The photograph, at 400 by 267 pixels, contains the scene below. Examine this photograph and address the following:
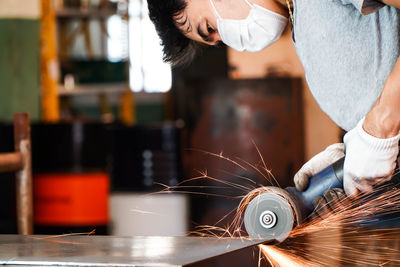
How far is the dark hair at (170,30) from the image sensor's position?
131 cm

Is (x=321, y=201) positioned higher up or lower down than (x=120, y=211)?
higher up

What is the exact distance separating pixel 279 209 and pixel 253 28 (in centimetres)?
50

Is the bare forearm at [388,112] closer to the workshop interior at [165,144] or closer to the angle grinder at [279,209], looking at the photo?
the angle grinder at [279,209]

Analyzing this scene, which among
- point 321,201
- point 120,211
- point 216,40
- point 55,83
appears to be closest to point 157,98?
point 55,83

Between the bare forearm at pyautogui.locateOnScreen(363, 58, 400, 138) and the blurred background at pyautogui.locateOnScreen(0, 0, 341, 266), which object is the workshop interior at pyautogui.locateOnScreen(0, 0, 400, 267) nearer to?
the blurred background at pyautogui.locateOnScreen(0, 0, 341, 266)

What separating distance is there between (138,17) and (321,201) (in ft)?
12.1

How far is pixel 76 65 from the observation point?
424 centimetres

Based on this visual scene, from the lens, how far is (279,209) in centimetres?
102

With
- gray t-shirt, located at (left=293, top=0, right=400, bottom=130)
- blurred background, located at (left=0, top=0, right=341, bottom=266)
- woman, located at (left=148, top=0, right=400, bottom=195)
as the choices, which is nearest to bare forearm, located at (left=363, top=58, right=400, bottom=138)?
woman, located at (left=148, top=0, right=400, bottom=195)

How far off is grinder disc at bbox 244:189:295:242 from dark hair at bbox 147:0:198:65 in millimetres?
535

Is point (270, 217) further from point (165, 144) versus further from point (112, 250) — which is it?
point (165, 144)

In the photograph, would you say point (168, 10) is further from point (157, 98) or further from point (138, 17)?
point (157, 98)

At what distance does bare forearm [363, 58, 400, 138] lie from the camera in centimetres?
95

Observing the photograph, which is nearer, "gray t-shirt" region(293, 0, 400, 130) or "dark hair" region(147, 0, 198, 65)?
"gray t-shirt" region(293, 0, 400, 130)
